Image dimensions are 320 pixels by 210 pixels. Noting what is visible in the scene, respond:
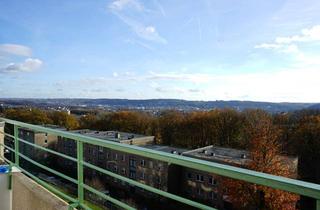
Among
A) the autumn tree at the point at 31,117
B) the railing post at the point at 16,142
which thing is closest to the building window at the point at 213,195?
the railing post at the point at 16,142

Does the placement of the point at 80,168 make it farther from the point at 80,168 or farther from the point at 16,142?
the point at 16,142

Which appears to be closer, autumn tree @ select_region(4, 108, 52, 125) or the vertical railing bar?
the vertical railing bar

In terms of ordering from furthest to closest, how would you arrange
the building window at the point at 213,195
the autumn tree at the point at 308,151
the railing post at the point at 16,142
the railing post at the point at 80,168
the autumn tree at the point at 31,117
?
the autumn tree at the point at 31,117 → the autumn tree at the point at 308,151 → the building window at the point at 213,195 → the railing post at the point at 16,142 → the railing post at the point at 80,168

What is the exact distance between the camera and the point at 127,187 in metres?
27.0

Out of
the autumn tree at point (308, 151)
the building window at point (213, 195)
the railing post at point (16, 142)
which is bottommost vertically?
the building window at point (213, 195)

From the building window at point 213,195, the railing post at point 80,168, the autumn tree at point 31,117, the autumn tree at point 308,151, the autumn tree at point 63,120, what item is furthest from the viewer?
the autumn tree at point 63,120

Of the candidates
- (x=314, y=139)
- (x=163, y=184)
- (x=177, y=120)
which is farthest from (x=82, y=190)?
(x=177, y=120)

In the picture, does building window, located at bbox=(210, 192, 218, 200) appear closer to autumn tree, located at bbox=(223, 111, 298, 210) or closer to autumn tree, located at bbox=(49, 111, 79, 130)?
autumn tree, located at bbox=(223, 111, 298, 210)

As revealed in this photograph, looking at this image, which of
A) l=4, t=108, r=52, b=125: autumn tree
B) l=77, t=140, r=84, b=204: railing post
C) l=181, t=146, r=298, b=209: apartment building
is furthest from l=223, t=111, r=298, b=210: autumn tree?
l=4, t=108, r=52, b=125: autumn tree

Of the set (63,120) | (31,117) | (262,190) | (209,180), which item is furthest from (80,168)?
(63,120)

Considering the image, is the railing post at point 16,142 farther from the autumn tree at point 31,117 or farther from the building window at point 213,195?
the autumn tree at point 31,117

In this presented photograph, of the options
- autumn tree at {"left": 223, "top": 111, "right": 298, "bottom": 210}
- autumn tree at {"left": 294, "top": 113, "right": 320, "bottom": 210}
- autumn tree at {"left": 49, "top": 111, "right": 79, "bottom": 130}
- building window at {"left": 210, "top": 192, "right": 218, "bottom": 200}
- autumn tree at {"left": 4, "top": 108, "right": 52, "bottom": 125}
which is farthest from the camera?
autumn tree at {"left": 49, "top": 111, "right": 79, "bottom": 130}

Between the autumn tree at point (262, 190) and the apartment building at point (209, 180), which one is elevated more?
the autumn tree at point (262, 190)

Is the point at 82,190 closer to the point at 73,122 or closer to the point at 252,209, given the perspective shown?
the point at 252,209
